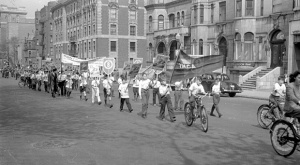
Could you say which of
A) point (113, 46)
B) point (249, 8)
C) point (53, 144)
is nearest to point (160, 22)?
point (249, 8)

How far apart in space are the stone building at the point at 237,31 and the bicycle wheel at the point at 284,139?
21.2m

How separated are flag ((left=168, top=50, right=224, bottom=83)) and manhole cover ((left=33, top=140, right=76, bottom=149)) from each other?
672cm

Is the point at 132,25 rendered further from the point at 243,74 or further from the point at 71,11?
the point at 243,74

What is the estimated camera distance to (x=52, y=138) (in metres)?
10.2

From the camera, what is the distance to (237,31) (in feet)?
110

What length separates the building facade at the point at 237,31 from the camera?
3092 centimetres

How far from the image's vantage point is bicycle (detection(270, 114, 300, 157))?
8.06 meters

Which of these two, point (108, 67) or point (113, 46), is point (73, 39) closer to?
point (113, 46)

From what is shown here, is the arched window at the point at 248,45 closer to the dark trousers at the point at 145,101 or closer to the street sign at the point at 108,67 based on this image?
the street sign at the point at 108,67

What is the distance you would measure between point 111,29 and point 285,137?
56.0 metres

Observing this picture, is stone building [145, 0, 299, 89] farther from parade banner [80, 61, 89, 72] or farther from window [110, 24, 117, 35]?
window [110, 24, 117, 35]

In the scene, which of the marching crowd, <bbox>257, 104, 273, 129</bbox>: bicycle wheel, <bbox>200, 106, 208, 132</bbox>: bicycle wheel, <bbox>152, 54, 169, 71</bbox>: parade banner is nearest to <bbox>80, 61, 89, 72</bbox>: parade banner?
the marching crowd

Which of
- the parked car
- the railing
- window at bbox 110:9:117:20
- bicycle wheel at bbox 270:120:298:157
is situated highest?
window at bbox 110:9:117:20

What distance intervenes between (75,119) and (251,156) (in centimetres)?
765
